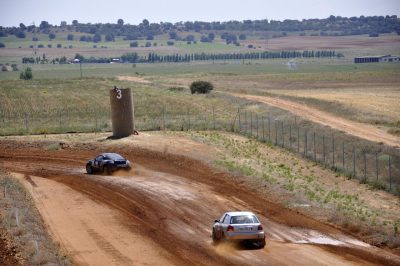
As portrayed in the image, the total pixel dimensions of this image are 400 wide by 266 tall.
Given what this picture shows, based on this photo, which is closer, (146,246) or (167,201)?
(146,246)

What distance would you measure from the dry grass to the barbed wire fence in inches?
714

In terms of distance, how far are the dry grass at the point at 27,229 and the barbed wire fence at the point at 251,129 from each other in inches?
714

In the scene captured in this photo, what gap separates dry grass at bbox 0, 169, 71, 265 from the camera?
92.7ft

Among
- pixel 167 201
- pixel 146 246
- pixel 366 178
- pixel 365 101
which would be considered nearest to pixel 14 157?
pixel 167 201

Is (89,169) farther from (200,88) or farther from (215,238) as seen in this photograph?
(200,88)

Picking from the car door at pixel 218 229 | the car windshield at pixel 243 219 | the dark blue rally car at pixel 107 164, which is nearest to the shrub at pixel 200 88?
the dark blue rally car at pixel 107 164

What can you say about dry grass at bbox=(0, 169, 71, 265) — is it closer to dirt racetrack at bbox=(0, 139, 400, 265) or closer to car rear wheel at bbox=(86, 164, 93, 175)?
dirt racetrack at bbox=(0, 139, 400, 265)

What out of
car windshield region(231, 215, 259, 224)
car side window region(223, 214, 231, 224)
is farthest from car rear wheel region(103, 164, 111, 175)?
car windshield region(231, 215, 259, 224)

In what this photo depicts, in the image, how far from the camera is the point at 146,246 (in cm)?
3183

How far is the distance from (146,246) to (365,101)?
72.1 m

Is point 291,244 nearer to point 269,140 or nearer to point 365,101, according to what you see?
point 269,140

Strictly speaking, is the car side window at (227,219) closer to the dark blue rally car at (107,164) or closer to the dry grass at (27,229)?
the dry grass at (27,229)

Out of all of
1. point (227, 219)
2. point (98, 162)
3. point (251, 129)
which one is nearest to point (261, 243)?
point (227, 219)

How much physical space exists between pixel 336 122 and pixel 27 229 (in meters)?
47.6
